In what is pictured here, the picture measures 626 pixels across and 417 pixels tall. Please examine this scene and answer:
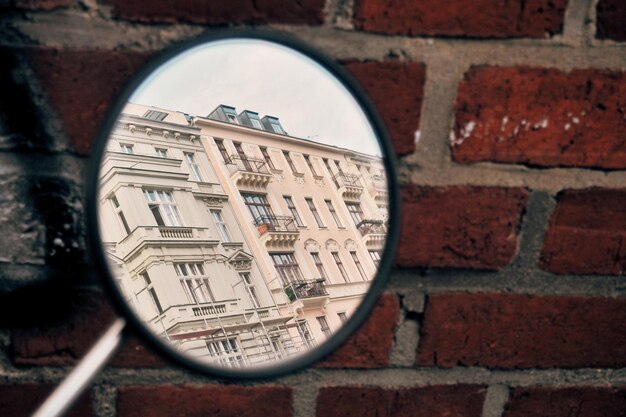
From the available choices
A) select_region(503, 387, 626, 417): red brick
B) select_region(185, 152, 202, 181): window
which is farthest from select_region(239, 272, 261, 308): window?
select_region(503, 387, 626, 417): red brick

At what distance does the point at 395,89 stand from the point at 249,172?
0.55ft

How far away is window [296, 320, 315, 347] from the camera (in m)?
0.56

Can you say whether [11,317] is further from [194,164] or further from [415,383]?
[415,383]

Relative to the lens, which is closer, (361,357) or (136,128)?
(136,128)

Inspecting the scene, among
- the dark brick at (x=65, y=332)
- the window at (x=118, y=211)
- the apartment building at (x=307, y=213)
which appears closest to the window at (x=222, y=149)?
the apartment building at (x=307, y=213)

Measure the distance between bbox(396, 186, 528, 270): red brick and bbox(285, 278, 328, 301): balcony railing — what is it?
0.10 metres

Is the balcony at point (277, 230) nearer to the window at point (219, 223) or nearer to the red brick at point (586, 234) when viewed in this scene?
the window at point (219, 223)

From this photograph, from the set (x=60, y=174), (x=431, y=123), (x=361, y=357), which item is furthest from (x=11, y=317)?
(x=431, y=123)

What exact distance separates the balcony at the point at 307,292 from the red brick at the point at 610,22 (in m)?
0.37

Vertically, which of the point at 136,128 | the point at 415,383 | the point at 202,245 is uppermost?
the point at 136,128

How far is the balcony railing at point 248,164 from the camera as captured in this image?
537mm

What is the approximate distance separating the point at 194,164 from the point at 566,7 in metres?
0.39

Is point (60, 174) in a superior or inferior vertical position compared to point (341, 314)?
superior

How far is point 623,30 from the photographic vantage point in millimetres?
587
